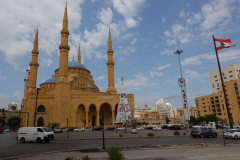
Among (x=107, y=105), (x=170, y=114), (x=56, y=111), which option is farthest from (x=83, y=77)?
(x=170, y=114)

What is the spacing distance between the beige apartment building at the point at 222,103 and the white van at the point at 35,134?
63.7m

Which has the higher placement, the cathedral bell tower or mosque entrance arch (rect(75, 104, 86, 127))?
the cathedral bell tower

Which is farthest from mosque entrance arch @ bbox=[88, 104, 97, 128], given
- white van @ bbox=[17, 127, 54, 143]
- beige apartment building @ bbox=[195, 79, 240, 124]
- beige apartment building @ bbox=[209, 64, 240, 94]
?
beige apartment building @ bbox=[209, 64, 240, 94]

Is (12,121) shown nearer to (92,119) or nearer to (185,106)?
(92,119)

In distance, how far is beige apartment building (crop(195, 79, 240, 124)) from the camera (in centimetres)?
6475

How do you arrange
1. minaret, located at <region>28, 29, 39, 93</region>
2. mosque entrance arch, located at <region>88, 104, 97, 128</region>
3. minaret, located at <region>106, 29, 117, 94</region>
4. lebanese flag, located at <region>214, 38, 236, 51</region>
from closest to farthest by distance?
lebanese flag, located at <region>214, 38, 236, 51</region>, minaret, located at <region>28, 29, 39, 93</region>, mosque entrance arch, located at <region>88, 104, 97, 128</region>, minaret, located at <region>106, 29, 117, 94</region>

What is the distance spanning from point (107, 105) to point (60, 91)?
16.8 meters

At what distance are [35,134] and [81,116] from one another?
34.2 m

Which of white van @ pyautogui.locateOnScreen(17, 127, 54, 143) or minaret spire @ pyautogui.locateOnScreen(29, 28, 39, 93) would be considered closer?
white van @ pyautogui.locateOnScreen(17, 127, 54, 143)

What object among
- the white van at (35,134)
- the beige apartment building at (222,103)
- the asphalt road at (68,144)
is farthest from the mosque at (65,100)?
the beige apartment building at (222,103)

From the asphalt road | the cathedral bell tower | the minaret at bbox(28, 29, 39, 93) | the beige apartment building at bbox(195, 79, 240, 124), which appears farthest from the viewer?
the beige apartment building at bbox(195, 79, 240, 124)

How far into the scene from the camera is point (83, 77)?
6191 centimetres

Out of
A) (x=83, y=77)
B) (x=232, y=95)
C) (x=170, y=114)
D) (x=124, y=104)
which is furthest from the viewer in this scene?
(x=170, y=114)

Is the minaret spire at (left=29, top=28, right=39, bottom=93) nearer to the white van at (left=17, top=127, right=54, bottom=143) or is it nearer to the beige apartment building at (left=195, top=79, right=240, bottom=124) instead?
the white van at (left=17, top=127, right=54, bottom=143)
